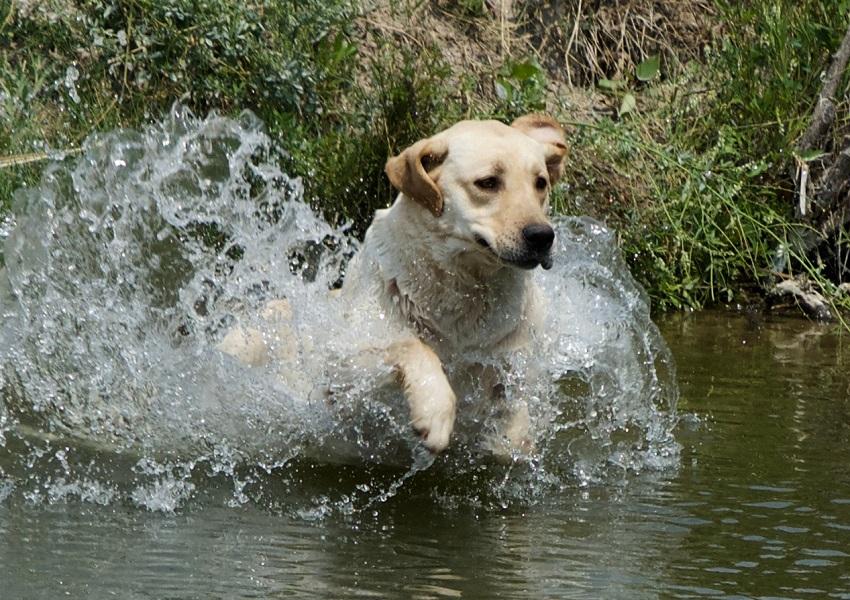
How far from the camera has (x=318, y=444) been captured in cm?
598

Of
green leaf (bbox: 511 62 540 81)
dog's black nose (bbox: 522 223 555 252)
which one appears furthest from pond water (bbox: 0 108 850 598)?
green leaf (bbox: 511 62 540 81)

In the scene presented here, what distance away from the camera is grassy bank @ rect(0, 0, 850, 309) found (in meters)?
9.11

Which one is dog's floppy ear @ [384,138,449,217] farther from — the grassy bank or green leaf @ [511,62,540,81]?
green leaf @ [511,62,540,81]

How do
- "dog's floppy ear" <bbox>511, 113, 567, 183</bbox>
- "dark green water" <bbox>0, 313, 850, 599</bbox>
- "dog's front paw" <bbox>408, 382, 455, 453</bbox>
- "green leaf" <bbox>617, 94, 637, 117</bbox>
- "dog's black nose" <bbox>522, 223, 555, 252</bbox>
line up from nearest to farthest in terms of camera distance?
1. "dark green water" <bbox>0, 313, 850, 599</bbox>
2. "dog's front paw" <bbox>408, 382, 455, 453</bbox>
3. "dog's black nose" <bbox>522, 223, 555, 252</bbox>
4. "dog's floppy ear" <bbox>511, 113, 567, 183</bbox>
5. "green leaf" <bbox>617, 94, 637, 117</bbox>

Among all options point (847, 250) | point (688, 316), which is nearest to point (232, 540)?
point (688, 316)

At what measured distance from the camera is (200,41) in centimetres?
963

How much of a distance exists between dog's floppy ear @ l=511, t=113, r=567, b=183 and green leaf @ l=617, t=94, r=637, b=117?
400cm

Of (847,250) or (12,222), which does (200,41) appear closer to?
(12,222)

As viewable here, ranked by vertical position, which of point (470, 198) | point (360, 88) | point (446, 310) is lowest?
point (446, 310)

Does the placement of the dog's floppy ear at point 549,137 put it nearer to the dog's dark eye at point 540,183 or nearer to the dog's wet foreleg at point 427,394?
the dog's dark eye at point 540,183

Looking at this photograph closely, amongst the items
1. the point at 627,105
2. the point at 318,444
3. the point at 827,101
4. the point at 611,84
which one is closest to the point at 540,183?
the point at 318,444

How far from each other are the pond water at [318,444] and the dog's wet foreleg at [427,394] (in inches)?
4.9

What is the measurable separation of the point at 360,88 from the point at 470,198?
13.5 ft

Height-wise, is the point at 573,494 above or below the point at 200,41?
below
